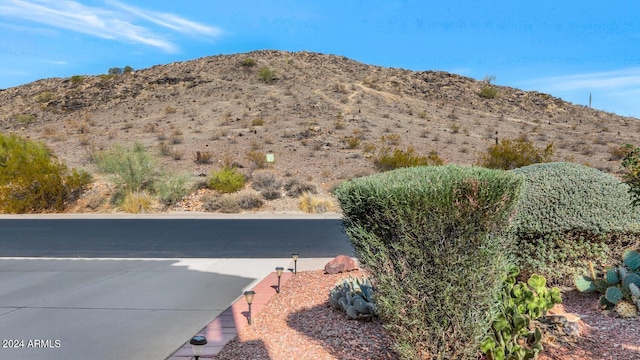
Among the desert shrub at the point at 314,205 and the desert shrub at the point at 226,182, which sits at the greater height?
the desert shrub at the point at 226,182

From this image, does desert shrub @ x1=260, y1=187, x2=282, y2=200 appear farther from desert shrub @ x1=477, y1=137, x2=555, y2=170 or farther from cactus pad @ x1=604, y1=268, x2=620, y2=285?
cactus pad @ x1=604, y1=268, x2=620, y2=285

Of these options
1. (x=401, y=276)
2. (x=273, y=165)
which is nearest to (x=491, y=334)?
(x=401, y=276)

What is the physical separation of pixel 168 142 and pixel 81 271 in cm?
2720

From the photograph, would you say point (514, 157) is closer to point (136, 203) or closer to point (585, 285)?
point (136, 203)

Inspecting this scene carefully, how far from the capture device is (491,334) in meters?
3.94

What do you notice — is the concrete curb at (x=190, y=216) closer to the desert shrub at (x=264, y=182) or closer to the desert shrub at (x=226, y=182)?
the desert shrub at (x=226, y=182)

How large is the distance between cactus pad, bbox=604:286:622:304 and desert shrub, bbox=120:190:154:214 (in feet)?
62.5

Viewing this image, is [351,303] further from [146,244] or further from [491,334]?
[146,244]

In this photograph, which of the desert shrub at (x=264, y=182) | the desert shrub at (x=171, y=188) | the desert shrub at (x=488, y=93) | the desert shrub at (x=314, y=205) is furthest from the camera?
the desert shrub at (x=488, y=93)

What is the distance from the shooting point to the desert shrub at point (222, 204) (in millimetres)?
21156

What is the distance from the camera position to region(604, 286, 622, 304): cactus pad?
5277 mm

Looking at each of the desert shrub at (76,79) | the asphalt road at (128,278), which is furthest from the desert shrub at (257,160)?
the desert shrub at (76,79)

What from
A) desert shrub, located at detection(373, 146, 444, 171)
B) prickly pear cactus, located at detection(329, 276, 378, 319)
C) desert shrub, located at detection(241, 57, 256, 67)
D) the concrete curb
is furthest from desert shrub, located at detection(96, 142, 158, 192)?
desert shrub, located at detection(241, 57, 256, 67)

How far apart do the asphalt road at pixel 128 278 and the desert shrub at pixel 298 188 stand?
236 inches
